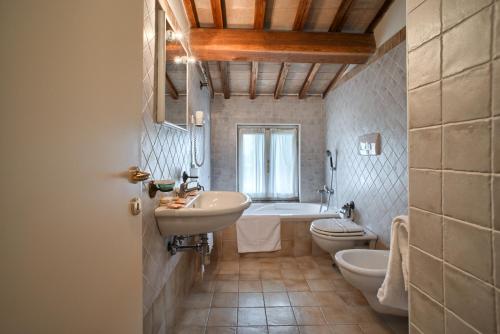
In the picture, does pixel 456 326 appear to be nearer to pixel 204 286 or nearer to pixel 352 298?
pixel 352 298

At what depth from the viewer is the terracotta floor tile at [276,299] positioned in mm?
1972

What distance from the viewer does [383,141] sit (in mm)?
2305

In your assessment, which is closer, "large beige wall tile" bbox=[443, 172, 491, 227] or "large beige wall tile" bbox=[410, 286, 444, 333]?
"large beige wall tile" bbox=[443, 172, 491, 227]

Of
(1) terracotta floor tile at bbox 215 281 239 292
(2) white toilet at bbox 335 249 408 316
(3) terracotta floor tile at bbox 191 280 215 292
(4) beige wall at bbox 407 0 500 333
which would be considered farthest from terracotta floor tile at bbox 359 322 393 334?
(4) beige wall at bbox 407 0 500 333

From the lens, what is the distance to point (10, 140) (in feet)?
1.17

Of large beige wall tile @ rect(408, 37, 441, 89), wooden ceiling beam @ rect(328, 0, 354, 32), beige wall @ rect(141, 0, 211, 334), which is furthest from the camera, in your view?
wooden ceiling beam @ rect(328, 0, 354, 32)

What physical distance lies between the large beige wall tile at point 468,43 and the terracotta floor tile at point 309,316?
1853 mm

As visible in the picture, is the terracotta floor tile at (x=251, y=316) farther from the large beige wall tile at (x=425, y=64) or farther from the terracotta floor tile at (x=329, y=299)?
the large beige wall tile at (x=425, y=64)

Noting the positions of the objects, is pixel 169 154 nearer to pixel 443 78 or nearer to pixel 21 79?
pixel 21 79

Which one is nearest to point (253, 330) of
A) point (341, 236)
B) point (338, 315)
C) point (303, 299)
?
→ point (303, 299)

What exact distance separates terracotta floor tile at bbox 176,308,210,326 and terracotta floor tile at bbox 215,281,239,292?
1.02ft

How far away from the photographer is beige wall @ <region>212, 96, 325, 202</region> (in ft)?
13.2

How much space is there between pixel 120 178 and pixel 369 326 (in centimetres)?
199

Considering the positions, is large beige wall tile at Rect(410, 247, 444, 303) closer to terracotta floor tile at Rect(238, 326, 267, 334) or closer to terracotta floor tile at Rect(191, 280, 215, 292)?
terracotta floor tile at Rect(238, 326, 267, 334)
